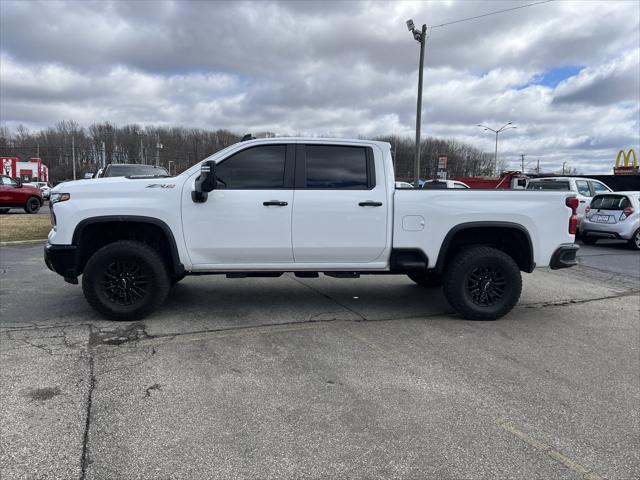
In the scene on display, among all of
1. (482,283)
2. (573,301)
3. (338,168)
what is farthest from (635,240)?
(338,168)

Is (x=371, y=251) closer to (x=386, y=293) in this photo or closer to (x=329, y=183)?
(x=329, y=183)

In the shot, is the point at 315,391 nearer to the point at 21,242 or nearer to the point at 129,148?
the point at 21,242

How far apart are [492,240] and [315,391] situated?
328cm

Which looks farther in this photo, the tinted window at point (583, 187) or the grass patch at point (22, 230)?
the tinted window at point (583, 187)

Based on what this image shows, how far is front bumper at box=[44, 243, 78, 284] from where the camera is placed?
514 centimetres

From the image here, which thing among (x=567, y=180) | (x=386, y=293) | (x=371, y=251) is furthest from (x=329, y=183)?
(x=567, y=180)

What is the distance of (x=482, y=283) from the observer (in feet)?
18.9

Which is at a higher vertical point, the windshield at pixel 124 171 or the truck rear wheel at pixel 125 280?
the windshield at pixel 124 171

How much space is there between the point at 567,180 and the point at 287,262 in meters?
12.9

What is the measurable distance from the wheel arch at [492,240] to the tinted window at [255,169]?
2039mm

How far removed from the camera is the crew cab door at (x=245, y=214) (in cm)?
526

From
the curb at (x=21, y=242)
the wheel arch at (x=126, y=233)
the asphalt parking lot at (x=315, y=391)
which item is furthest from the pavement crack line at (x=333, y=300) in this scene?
the curb at (x=21, y=242)

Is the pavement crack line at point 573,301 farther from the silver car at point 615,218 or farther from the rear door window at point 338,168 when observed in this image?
the silver car at point 615,218

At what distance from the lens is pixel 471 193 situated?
5566 mm
